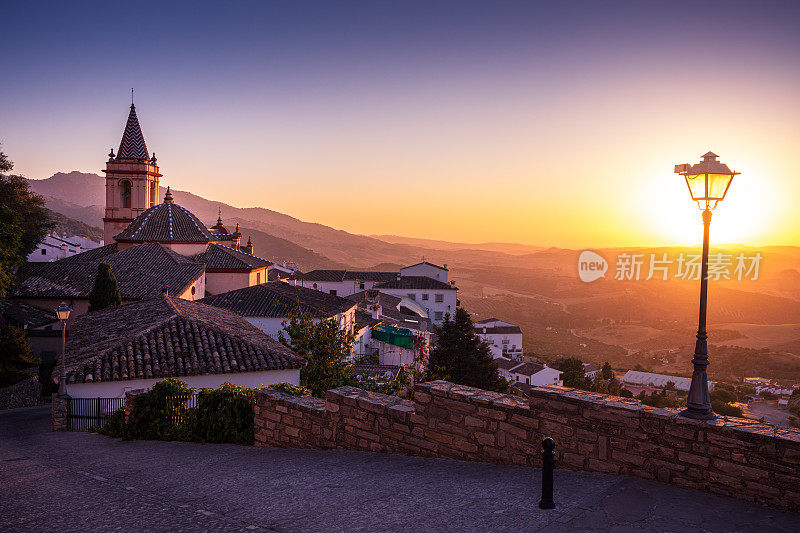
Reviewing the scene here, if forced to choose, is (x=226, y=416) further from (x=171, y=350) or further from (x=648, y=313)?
(x=648, y=313)

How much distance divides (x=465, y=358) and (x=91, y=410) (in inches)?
924

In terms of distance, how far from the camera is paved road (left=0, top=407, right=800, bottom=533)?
18.5ft

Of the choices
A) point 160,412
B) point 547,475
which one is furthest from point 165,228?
point 547,475

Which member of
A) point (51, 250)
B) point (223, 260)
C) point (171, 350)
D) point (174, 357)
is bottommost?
point (174, 357)

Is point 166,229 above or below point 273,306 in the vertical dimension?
above

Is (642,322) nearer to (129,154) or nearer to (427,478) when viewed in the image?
(129,154)

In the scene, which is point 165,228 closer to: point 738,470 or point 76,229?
point 738,470

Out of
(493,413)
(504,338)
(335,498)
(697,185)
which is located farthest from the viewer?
(504,338)

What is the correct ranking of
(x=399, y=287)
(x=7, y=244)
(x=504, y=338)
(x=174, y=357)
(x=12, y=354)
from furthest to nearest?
(x=399, y=287) → (x=504, y=338) → (x=7, y=244) → (x=12, y=354) → (x=174, y=357)

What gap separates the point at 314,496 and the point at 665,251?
113303mm

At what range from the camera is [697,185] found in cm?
696

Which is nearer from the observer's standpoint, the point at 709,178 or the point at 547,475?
the point at 547,475

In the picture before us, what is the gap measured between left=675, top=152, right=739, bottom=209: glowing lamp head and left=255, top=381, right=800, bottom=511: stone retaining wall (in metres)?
2.62

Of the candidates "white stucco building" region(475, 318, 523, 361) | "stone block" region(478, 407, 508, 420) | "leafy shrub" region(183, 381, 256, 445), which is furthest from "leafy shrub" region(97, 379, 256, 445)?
"white stucco building" region(475, 318, 523, 361)
